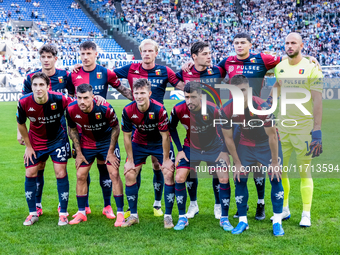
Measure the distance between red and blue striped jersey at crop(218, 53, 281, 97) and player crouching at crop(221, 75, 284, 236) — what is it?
85cm

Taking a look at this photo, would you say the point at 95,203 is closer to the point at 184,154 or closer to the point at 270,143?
the point at 184,154

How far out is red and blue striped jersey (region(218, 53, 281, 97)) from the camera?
18.4 ft

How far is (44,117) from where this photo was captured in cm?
532

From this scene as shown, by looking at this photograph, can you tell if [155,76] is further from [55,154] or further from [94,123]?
[55,154]

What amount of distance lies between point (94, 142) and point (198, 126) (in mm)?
1556

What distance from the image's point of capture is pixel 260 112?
4.70 metres

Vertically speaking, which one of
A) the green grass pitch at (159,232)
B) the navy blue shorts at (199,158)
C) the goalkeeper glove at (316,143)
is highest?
the goalkeeper glove at (316,143)

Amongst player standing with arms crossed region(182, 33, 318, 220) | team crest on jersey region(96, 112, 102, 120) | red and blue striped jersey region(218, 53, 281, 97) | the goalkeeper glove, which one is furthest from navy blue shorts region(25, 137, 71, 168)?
the goalkeeper glove

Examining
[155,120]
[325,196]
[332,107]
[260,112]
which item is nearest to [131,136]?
[155,120]

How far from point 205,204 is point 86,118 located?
2438mm

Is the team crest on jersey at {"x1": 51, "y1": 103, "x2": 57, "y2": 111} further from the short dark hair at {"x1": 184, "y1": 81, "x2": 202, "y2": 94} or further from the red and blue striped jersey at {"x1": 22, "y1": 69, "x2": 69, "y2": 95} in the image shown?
the short dark hair at {"x1": 184, "y1": 81, "x2": 202, "y2": 94}

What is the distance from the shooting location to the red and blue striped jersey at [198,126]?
5.11 metres

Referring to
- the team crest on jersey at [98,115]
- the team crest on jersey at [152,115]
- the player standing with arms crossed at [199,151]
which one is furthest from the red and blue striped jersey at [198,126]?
the team crest on jersey at [98,115]

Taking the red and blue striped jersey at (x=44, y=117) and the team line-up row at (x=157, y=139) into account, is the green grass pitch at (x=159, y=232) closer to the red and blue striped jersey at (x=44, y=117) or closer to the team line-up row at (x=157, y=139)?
the team line-up row at (x=157, y=139)
